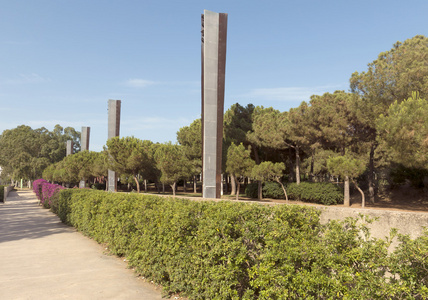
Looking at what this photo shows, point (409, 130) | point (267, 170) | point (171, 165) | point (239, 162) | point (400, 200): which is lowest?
point (400, 200)

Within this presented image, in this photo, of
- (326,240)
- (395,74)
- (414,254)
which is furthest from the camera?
(395,74)

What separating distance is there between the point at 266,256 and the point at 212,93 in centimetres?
1750

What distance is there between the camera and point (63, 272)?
559cm

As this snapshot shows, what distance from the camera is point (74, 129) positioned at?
113 metres

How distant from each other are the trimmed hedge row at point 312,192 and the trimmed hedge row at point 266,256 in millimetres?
21186

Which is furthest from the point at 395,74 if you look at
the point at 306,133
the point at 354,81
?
the point at 306,133

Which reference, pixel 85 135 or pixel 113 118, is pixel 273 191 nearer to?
pixel 113 118

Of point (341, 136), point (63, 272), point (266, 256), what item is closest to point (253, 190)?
point (341, 136)

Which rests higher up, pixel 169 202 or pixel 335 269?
pixel 169 202

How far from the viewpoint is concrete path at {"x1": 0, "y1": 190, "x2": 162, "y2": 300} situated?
454 centimetres

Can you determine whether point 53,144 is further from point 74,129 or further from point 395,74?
point 395,74

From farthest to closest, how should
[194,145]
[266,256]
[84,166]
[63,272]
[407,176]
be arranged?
[84,166] → [194,145] → [407,176] → [63,272] → [266,256]

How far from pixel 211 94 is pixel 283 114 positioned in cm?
1148

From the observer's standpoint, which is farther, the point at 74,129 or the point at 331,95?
the point at 74,129
